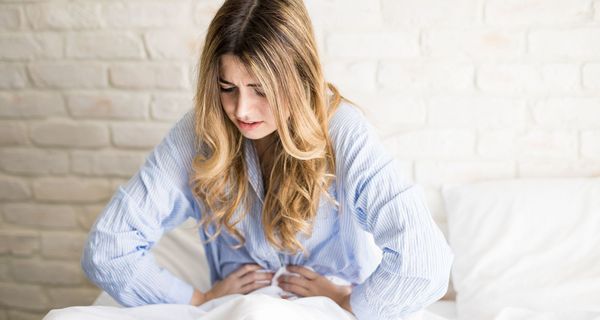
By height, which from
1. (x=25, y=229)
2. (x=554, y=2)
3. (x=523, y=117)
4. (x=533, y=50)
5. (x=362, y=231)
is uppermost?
(x=554, y=2)

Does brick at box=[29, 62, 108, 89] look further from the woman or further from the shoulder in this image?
the shoulder

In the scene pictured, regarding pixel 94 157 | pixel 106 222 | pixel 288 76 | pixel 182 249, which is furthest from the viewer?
pixel 94 157

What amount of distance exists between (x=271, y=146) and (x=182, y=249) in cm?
49

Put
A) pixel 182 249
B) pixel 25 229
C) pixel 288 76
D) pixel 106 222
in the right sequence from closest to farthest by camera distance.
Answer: pixel 288 76
pixel 106 222
pixel 182 249
pixel 25 229

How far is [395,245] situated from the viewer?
109 cm

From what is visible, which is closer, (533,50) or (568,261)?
(568,261)

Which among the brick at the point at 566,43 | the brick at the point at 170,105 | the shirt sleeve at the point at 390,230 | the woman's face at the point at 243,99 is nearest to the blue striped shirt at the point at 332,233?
the shirt sleeve at the point at 390,230

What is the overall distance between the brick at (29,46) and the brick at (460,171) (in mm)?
1055

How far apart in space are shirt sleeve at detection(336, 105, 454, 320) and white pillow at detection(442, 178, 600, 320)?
0.74 ft

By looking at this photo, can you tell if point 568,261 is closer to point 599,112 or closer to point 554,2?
point 599,112

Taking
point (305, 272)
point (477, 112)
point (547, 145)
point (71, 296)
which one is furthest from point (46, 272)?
point (547, 145)

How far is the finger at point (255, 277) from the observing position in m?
1.31

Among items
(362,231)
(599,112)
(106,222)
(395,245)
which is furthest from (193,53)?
(599,112)

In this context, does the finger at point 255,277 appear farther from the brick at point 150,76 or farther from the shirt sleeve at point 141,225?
the brick at point 150,76
